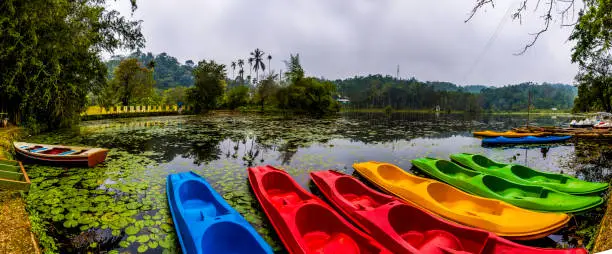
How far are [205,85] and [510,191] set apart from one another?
1481 inches

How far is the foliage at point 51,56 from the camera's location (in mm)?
9930

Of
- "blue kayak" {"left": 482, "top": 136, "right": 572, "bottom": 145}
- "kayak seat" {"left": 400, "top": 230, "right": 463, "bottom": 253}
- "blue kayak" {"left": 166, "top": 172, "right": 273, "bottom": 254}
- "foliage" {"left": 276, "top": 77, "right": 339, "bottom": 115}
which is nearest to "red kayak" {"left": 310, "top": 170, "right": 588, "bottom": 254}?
"kayak seat" {"left": 400, "top": 230, "right": 463, "bottom": 253}

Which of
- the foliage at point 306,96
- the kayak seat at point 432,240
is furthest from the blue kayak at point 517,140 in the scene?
the foliage at point 306,96

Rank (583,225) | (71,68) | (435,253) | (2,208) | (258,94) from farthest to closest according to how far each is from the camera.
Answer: (258,94)
(71,68)
(583,225)
(2,208)
(435,253)

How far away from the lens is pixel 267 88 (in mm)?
47844

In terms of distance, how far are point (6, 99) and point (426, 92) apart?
287ft

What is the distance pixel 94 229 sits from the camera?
4.34 meters

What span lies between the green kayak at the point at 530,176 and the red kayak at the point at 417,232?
373cm

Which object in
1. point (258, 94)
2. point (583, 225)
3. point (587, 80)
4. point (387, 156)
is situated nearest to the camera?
point (583, 225)

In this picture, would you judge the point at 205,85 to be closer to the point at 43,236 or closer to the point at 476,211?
the point at 43,236

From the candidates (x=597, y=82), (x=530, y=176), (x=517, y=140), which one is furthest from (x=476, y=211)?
(x=597, y=82)

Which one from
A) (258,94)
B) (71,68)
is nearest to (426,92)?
(258,94)

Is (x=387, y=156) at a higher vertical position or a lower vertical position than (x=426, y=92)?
lower

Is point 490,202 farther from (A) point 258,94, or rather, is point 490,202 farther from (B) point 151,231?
(A) point 258,94
